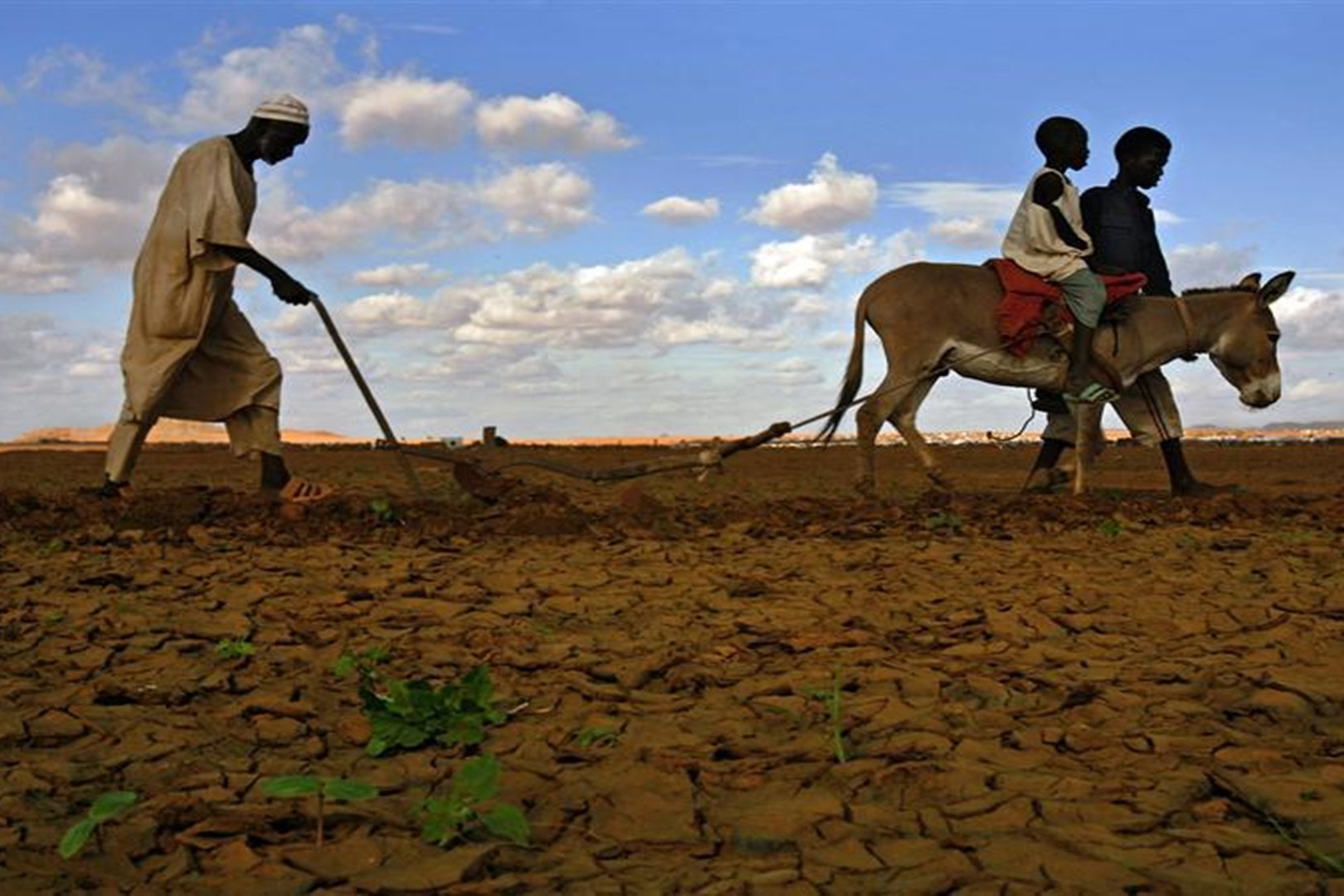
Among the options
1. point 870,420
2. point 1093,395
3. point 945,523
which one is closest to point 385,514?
point 945,523

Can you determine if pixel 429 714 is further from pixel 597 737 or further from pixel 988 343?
pixel 988 343

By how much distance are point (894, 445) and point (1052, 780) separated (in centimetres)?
2184

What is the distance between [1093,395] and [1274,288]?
1824mm

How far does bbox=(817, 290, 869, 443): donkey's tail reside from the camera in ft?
30.7

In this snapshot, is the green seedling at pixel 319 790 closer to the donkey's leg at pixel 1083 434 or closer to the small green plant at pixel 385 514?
the small green plant at pixel 385 514

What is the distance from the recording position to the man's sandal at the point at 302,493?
25.6ft

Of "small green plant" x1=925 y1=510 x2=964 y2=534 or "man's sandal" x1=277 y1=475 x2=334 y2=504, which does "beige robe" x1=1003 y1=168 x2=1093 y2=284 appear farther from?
"man's sandal" x1=277 y1=475 x2=334 y2=504

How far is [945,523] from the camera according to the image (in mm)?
7398

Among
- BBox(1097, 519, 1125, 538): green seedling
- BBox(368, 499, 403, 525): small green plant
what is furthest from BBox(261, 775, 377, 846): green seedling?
BBox(1097, 519, 1125, 538): green seedling

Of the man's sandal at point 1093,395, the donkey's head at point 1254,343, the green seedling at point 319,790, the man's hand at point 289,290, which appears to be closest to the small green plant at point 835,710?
the green seedling at point 319,790

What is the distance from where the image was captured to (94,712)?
3.77 meters

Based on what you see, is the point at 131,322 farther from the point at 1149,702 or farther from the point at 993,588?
the point at 1149,702

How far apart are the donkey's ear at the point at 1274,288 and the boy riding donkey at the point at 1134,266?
64cm

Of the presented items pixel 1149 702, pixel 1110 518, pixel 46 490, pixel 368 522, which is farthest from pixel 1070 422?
pixel 46 490
